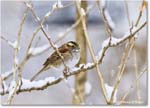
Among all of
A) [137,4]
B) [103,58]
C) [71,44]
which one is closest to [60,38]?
[71,44]

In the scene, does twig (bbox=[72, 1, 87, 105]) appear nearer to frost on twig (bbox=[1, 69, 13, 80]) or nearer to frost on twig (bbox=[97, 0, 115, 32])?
frost on twig (bbox=[97, 0, 115, 32])

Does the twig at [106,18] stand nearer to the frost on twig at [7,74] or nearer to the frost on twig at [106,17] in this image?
the frost on twig at [106,17]

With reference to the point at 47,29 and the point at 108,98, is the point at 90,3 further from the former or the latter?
the point at 108,98

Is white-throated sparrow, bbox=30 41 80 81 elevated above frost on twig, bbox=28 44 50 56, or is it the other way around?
frost on twig, bbox=28 44 50 56

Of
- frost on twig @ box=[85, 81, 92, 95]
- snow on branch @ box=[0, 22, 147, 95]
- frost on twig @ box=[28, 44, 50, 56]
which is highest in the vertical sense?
frost on twig @ box=[28, 44, 50, 56]

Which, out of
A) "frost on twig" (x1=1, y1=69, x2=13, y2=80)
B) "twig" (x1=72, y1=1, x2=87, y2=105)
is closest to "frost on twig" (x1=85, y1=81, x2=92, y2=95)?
"twig" (x1=72, y1=1, x2=87, y2=105)

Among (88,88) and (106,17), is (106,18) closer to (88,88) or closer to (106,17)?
Result: (106,17)
